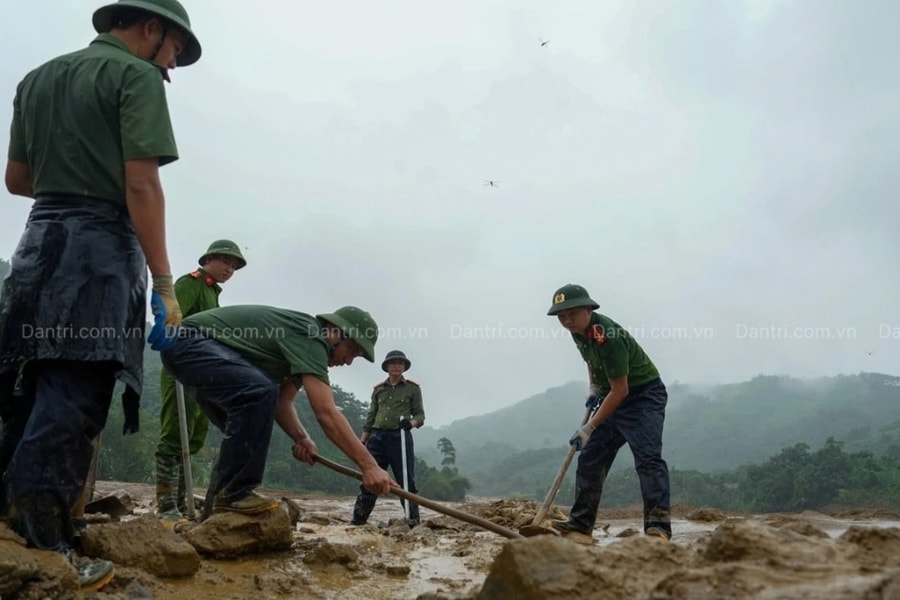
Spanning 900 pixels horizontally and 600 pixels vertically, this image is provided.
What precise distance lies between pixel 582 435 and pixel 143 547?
3358mm

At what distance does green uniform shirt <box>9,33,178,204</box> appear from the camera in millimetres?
2408

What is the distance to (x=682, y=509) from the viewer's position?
1112cm

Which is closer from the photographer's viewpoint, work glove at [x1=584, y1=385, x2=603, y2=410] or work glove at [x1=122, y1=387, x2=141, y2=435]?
work glove at [x1=122, y1=387, x2=141, y2=435]

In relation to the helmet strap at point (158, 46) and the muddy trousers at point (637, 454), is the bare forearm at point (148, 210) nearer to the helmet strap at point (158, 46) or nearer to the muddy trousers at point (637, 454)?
the helmet strap at point (158, 46)

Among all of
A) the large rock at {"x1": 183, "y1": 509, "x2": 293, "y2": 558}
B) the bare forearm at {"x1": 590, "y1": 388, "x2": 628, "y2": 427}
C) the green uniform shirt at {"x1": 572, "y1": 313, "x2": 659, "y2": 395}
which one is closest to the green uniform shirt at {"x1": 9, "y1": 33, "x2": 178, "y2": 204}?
the large rock at {"x1": 183, "y1": 509, "x2": 293, "y2": 558}

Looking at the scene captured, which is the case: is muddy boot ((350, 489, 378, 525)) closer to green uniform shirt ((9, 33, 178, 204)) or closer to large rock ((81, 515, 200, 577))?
large rock ((81, 515, 200, 577))

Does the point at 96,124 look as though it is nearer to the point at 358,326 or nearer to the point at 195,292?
the point at 358,326

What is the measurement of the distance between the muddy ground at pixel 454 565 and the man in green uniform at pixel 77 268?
0.73 feet

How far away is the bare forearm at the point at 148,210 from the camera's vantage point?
239cm

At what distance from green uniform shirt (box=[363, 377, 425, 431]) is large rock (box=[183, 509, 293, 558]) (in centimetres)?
409

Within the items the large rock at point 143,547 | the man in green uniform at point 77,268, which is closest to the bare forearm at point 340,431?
the large rock at point 143,547

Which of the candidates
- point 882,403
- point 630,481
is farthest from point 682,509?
point 882,403

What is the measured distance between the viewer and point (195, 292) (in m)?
5.09

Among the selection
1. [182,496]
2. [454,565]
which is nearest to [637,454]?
[454,565]
